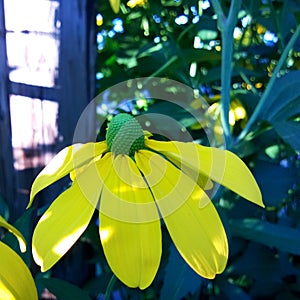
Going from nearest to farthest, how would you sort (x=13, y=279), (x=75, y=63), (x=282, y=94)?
1. (x=13, y=279)
2. (x=282, y=94)
3. (x=75, y=63)

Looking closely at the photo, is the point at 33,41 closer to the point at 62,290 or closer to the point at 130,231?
the point at 62,290

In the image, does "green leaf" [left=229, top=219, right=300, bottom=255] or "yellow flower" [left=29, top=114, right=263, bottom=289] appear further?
"green leaf" [left=229, top=219, right=300, bottom=255]

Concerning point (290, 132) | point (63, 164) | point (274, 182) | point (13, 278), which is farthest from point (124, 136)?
point (274, 182)

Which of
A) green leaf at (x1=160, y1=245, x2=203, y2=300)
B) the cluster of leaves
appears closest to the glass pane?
the cluster of leaves

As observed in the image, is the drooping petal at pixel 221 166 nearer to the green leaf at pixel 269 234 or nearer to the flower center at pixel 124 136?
the flower center at pixel 124 136

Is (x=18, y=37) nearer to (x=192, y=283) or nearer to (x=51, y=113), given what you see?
(x=51, y=113)

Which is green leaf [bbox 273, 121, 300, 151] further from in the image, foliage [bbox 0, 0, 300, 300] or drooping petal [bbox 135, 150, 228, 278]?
drooping petal [bbox 135, 150, 228, 278]

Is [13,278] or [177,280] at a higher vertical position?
[13,278]
